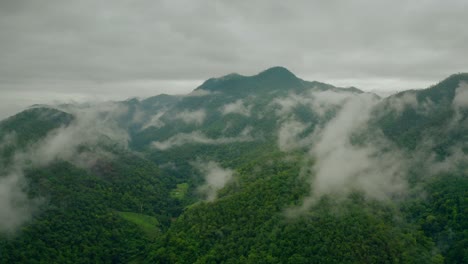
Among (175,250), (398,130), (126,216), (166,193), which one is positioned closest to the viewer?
(175,250)

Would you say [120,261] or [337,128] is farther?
[337,128]

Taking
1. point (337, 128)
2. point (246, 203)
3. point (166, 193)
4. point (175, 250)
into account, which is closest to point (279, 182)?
point (246, 203)

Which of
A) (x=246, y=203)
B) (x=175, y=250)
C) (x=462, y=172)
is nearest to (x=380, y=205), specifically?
(x=462, y=172)

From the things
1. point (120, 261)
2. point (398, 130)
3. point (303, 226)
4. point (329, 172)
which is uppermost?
point (398, 130)

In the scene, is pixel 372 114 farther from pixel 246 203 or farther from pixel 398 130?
pixel 246 203

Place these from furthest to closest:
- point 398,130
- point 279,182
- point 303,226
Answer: point 398,130, point 279,182, point 303,226

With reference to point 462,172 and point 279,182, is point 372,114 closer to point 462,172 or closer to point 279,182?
point 462,172

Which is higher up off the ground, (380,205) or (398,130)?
(398,130)
